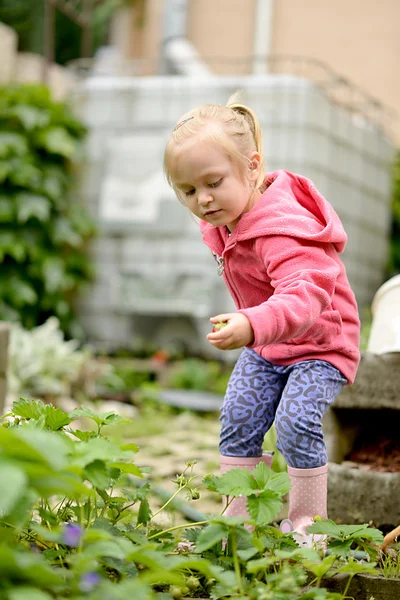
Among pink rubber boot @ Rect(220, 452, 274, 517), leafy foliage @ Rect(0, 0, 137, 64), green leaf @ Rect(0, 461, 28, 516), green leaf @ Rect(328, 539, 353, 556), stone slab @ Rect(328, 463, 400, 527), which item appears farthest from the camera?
leafy foliage @ Rect(0, 0, 137, 64)

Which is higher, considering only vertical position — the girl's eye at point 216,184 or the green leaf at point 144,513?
the girl's eye at point 216,184

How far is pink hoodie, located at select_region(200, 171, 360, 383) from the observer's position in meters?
1.51

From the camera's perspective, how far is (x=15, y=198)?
241 inches

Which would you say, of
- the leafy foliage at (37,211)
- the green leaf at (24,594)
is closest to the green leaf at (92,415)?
the green leaf at (24,594)

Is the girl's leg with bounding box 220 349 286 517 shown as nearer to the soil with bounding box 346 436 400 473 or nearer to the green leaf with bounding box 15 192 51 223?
the soil with bounding box 346 436 400 473

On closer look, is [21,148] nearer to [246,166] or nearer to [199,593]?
[246,166]

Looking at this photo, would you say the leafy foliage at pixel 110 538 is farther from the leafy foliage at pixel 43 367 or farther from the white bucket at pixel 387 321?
the leafy foliage at pixel 43 367

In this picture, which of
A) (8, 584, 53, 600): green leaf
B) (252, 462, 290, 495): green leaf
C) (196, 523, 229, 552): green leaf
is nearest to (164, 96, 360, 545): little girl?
(252, 462, 290, 495): green leaf

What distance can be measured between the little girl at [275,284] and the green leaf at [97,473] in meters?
0.49

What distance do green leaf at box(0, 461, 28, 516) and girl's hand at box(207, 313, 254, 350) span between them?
24.4 inches

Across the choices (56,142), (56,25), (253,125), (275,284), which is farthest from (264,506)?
(56,25)

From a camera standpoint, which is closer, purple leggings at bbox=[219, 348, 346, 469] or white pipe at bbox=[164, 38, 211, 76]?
purple leggings at bbox=[219, 348, 346, 469]

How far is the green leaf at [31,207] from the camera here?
237 inches

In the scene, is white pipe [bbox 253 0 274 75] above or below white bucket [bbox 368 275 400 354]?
above
